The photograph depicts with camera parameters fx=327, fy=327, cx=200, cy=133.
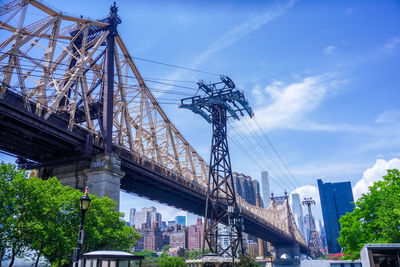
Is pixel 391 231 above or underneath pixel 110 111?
underneath

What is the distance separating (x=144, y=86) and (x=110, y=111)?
45.5ft

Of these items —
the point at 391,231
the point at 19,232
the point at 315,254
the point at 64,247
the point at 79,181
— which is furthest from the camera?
the point at 315,254

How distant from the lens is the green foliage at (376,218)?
2762 centimetres

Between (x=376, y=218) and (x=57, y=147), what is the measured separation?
1252 inches

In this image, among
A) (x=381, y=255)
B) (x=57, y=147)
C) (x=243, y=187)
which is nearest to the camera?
(x=381, y=255)

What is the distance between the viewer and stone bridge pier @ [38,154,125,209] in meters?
29.6

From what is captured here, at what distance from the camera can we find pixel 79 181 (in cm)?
3156

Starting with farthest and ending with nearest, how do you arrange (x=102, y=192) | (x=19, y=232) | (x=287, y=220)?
(x=287, y=220), (x=102, y=192), (x=19, y=232)

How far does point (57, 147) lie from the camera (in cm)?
3064

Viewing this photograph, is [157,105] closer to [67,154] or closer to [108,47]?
[108,47]

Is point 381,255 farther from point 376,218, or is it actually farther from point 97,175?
point 97,175

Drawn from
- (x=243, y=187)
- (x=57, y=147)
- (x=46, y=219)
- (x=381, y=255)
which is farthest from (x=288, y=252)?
(x=46, y=219)

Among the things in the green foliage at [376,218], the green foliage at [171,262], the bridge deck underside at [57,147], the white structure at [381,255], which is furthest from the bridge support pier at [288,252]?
the white structure at [381,255]

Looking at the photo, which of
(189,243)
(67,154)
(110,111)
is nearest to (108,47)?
(110,111)
